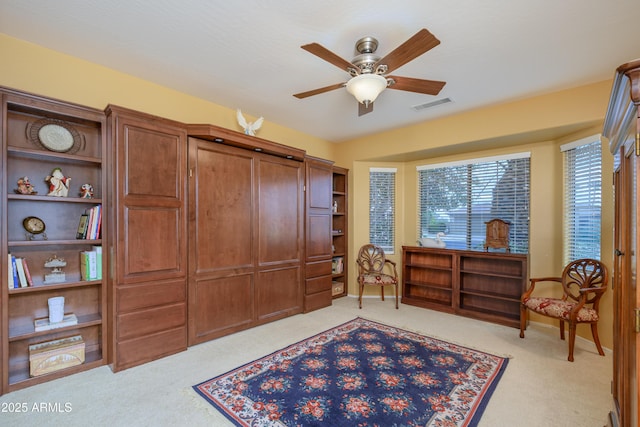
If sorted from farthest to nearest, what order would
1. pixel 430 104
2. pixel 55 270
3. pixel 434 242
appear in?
pixel 434 242
pixel 430 104
pixel 55 270

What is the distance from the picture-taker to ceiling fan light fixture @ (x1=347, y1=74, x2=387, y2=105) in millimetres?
2096

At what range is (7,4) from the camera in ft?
6.40

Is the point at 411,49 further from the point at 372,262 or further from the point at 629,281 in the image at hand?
the point at 372,262

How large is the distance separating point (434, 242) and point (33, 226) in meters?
4.68

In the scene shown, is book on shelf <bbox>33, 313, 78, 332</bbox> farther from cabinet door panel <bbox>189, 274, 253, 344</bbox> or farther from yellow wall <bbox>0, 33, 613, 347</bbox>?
yellow wall <bbox>0, 33, 613, 347</bbox>

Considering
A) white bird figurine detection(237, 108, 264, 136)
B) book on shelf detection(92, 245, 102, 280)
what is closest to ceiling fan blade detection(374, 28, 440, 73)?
white bird figurine detection(237, 108, 264, 136)

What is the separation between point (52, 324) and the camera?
7.73 feet

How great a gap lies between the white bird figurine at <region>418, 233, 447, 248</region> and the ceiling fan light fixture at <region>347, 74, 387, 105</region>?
9.69ft

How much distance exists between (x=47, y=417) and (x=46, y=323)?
0.79 metres

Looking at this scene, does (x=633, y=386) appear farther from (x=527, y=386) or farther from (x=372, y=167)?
(x=372, y=167)

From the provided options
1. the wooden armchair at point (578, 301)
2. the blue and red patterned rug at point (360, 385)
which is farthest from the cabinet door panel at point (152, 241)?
the wooden armchair at point (578, 301)

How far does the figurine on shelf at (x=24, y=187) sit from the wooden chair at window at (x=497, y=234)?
5036 mm

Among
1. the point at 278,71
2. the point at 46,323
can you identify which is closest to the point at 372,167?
the point at 278,71

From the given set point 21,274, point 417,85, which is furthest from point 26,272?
point 417,85
